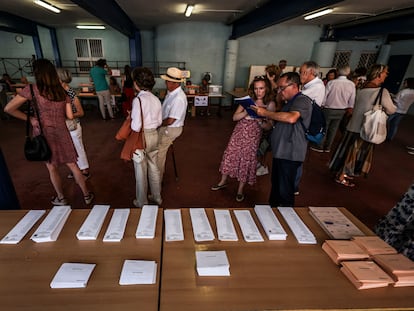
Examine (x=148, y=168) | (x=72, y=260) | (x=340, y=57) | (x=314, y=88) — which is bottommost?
(x=148, y=168)

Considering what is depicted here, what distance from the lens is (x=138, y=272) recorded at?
986 mm

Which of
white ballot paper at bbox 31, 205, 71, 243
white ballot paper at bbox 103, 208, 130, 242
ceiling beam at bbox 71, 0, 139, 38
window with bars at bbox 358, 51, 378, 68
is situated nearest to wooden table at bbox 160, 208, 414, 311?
white ballot paper at bbox 103, 208, 130, 242

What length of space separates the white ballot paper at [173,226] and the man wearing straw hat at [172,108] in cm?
135

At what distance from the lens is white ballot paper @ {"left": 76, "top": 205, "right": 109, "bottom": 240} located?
117 cm

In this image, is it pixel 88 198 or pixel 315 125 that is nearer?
pixel 315 125

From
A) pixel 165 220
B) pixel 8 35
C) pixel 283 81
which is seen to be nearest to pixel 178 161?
pixel 283 81

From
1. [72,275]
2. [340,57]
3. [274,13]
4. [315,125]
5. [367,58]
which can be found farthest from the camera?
[367,58]

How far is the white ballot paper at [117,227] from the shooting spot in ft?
3.84

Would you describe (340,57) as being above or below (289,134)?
above

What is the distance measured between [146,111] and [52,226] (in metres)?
1.25

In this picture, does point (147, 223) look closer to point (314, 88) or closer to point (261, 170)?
point (261, 170)

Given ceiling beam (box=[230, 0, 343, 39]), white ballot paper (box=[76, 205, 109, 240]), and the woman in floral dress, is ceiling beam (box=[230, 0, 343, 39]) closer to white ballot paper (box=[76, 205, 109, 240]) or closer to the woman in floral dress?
the woman in floral dress

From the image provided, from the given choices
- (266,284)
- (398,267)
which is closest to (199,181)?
(266,284)

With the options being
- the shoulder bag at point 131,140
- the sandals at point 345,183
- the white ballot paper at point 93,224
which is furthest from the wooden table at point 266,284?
the sandals at point 345,183
